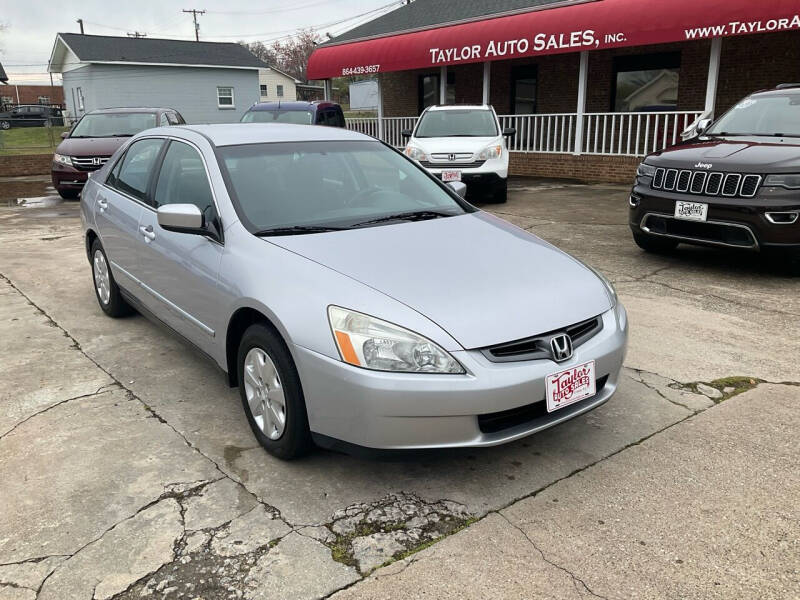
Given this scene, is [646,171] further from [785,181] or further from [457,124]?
[457,124]

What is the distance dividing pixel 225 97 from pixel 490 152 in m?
27.2

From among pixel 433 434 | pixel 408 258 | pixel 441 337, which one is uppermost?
pixel 408 258

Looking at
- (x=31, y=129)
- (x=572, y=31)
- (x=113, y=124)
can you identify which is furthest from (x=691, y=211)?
(x=31, y=129)

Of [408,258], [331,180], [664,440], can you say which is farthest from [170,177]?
[664,440]

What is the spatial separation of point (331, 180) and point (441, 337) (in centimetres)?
160

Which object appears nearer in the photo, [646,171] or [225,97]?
[646,171]

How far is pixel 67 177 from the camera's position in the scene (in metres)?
12.2

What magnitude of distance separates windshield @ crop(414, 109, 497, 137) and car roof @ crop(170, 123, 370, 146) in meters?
7.36

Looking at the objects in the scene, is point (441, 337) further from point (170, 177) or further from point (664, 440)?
point (170, 177)

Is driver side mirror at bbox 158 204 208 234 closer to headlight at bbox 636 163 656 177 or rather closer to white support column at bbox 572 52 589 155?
headlight at bbox 636 163 656 177

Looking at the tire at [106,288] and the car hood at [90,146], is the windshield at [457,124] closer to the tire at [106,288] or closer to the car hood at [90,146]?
the car hood at [90,146]

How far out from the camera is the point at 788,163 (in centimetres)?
559

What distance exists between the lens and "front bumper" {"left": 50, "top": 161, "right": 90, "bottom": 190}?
39.7ft

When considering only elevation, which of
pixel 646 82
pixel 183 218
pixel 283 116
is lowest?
pixel 183 218
